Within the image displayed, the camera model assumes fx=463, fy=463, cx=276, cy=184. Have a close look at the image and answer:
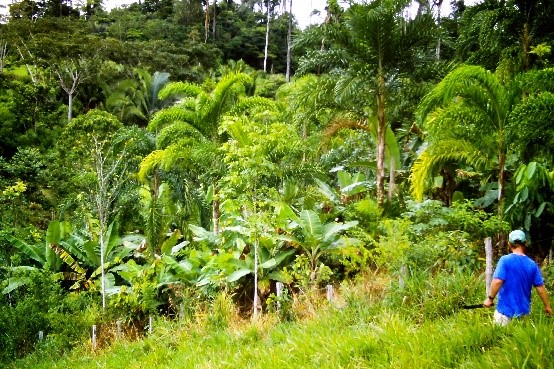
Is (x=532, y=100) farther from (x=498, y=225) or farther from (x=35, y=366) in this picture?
(x=35, y=366)

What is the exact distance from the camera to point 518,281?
153 inches

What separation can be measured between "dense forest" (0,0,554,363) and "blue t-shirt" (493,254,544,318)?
1.06m

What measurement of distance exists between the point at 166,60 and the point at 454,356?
25759 millimetres

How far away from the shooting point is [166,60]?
26.7 meters

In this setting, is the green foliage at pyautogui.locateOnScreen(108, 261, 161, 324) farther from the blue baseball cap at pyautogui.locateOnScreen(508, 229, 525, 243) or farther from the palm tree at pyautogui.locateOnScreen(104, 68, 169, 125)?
the palm tree at pyautogui.locateOnScreen(104, 68, 169, 125)

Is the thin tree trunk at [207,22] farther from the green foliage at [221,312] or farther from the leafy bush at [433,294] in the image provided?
the leafy bush at [433,294]

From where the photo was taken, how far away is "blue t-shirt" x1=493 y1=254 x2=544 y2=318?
3.88 meters

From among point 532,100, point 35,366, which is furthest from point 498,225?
point 35,366

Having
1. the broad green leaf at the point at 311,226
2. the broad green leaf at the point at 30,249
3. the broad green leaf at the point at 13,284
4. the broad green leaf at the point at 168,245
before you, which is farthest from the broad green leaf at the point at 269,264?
the broad green leaf at the point at 30,249

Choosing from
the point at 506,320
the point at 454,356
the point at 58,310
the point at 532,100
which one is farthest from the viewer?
the point at 58,310

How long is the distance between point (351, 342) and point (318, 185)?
19.9ft

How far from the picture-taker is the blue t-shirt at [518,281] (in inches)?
153

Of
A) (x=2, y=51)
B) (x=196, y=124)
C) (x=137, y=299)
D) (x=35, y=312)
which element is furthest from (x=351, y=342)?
(x=2, y=51)

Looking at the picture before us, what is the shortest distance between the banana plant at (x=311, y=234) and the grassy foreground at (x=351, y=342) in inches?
55.0
